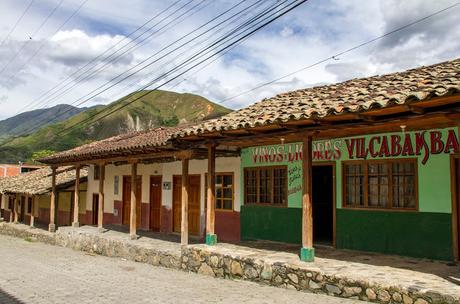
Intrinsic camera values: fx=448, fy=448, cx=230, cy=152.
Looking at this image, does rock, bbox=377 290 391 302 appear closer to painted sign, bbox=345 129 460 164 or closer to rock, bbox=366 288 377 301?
rock, bbox=366 288 377 301

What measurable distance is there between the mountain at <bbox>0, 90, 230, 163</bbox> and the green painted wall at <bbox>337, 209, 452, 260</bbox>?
3246 inches

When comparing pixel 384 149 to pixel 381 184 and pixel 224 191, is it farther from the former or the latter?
pixel 224 191

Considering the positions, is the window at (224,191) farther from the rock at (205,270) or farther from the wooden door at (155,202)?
the wooden door at (155,202)

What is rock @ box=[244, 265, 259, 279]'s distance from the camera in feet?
27.3

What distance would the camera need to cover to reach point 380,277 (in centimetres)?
668

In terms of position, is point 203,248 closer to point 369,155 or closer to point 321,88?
point 369,155

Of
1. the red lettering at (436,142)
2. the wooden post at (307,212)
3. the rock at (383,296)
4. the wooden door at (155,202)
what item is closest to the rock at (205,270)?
the wooden post at (307,212)

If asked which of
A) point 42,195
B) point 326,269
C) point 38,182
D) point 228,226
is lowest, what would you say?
point 326,269

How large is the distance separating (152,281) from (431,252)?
5.43m

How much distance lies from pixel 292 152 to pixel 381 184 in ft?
7.98

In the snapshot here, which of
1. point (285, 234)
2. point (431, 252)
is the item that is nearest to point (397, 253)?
point (431, 252)

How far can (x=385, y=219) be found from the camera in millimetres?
9125

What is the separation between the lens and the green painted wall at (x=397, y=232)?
827 cm

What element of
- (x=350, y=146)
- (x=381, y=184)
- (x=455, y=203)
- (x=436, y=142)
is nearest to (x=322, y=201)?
(x=350, y=146)
